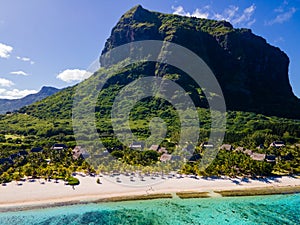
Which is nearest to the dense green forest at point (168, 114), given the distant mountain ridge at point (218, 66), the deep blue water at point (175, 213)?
the distant mountain ridge at point (218, 66)

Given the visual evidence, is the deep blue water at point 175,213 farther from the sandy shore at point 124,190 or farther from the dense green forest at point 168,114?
the dense green forest at point 168,114

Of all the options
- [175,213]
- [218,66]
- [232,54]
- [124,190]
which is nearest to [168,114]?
[218,66]

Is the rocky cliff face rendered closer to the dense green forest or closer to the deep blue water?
the dense green forest

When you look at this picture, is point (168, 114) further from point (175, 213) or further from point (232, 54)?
point (232, 54)

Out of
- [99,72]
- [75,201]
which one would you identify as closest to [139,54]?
[99,72]

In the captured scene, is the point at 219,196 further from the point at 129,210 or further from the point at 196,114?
the point at 196,114
